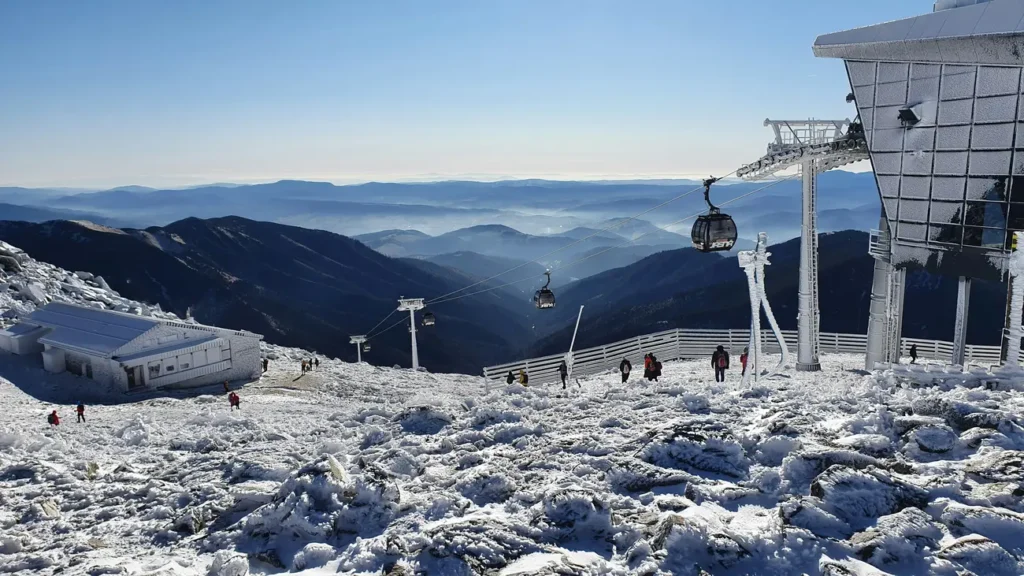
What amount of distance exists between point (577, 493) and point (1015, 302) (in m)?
13.4

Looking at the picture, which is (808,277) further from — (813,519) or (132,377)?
(132,377)

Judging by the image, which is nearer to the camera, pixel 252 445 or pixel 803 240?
pixel 252 445

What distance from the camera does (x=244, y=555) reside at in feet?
24.5

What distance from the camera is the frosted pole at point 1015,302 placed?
14625mm

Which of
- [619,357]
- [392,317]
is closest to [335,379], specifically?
[619,357]

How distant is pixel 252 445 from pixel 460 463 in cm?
627

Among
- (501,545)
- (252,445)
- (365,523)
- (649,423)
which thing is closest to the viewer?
(501,545)

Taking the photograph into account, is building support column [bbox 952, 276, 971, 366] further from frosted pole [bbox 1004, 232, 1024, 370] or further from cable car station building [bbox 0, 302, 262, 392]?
cable car station building [bbox 0, 302, 262, 392]

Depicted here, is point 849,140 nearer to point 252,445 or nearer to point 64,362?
point 252,445

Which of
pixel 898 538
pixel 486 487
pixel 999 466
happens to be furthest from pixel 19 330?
pixel 999 466

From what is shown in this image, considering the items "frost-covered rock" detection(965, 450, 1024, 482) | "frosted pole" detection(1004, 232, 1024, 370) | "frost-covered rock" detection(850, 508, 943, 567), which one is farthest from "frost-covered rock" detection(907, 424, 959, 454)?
"frosted pole" detection(1004, 232, 1024, 370)

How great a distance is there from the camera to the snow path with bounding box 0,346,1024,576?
6660 millimetres

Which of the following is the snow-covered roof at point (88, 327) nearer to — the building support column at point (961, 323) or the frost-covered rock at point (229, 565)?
the frost-covered rock at point (229, 565)

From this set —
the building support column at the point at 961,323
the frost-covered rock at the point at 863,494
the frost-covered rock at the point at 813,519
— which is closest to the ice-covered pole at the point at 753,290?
the building support column at the point at 961,323
